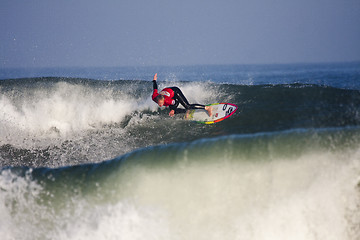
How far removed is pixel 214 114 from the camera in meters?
6.34

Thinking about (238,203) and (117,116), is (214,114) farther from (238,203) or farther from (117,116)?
(238,203)

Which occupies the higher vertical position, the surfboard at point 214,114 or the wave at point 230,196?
the surfboard at point 214,114

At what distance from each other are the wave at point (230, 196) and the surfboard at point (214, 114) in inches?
99.4

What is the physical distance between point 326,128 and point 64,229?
353 centimetres

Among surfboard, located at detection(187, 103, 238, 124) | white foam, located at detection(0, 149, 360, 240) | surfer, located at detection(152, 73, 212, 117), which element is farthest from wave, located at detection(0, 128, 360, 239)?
surfer, located at detection(152, 73, 212, 117)

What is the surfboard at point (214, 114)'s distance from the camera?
20.3ft

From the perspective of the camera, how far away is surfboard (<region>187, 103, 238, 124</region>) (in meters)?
6.18

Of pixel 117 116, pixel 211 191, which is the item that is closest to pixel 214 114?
pixel 117 116

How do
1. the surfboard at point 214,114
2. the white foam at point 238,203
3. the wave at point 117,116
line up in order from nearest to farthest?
the white foam at point 238,203 → the wave at point 117,116 → the surfboard at point 214,114

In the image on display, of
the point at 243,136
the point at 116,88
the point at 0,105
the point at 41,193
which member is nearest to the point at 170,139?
the point at 243,136

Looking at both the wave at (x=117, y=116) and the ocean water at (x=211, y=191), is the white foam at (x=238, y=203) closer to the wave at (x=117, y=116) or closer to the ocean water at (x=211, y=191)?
the ocean water at (x=211, y=191)

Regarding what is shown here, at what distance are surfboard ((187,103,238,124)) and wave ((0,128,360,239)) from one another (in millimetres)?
2526

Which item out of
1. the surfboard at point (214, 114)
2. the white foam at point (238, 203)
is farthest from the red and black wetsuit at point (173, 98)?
the white foam at point (238, 203)

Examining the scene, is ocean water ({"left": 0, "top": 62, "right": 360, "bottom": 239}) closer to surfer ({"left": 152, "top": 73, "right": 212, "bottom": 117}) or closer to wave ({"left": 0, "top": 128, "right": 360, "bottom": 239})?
wave ({"left": 0, "top": 128, "right": 360, "bottom": 239})
